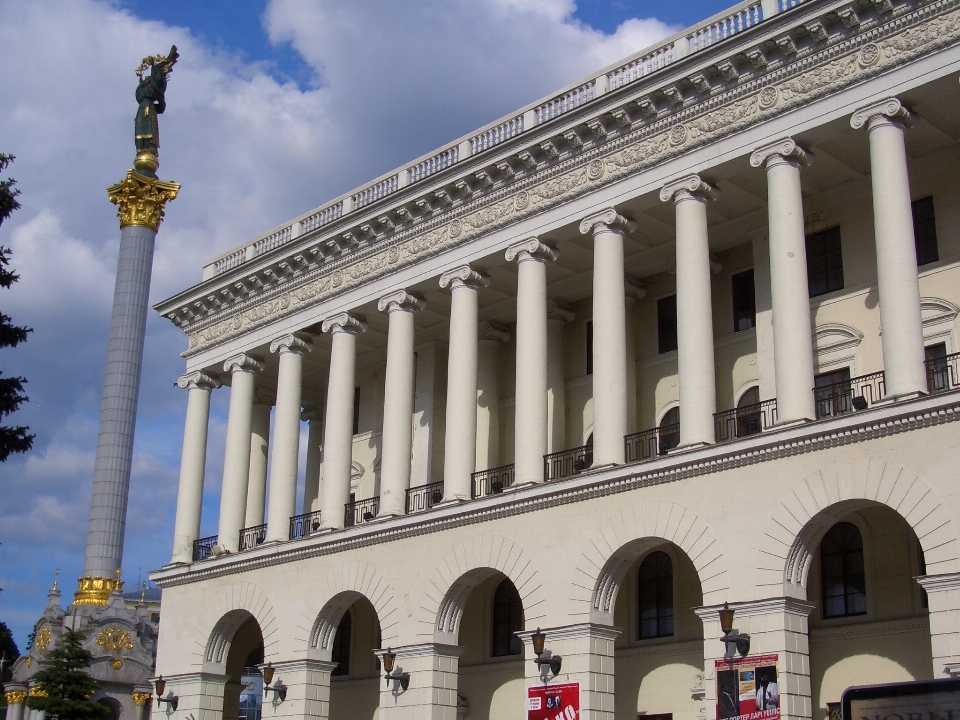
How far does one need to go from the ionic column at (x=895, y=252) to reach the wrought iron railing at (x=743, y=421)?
12.8 feet

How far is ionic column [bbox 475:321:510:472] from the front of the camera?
35406mm

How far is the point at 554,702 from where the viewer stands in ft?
88.0

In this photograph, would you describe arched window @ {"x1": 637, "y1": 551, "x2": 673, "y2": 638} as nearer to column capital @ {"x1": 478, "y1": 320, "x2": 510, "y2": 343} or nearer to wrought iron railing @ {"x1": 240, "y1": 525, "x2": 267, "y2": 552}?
column capital @ {"x1": 478, "y1": 320, "x2": 510, "y2": 343}

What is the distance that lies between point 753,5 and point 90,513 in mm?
32173

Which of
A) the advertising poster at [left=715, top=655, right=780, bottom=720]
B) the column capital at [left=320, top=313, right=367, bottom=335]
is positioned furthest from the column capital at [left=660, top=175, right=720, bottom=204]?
the column capital at [left=320, top=313, right=367, bottom=335]

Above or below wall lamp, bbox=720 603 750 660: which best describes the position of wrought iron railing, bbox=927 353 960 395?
above

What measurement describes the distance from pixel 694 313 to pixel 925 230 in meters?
5.49

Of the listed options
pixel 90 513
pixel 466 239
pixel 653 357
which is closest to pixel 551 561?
pixel 653 357

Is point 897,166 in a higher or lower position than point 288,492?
higher

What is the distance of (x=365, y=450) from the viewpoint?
39.9 meters

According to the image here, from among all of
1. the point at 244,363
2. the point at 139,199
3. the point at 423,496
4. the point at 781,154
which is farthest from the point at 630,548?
the point at 139,199

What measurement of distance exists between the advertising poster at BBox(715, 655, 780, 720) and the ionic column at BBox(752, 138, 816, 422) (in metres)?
4.79

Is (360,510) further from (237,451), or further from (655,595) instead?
(655,595)

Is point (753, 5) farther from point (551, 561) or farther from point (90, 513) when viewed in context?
point (90, 513)
